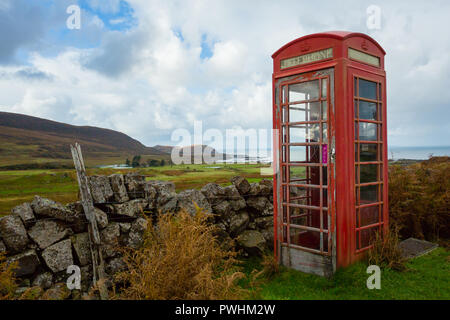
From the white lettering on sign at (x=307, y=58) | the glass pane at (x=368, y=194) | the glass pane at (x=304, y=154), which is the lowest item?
the glass pane at (x=368, y=194)

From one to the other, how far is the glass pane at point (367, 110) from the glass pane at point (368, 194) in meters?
1.20

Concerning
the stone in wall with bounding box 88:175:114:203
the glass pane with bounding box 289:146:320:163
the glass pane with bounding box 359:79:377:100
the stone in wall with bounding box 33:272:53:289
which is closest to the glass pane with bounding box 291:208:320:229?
the glass pane with bounding box 289:146:320:163

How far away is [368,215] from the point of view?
5.08 meters

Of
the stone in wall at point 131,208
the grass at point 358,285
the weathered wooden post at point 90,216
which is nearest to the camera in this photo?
the grass at point 358,285

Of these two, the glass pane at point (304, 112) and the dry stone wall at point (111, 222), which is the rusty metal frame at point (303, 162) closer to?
the glass pane at point (304, 112)

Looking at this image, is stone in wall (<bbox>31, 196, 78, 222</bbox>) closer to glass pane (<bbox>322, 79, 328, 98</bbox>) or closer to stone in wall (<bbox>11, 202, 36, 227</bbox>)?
stone in wall (<bbox>11, 202, 36, 227</bbox>)

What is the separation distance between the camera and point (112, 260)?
5.11 m

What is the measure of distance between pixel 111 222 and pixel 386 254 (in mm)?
4723

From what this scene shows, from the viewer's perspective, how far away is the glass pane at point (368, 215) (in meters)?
4.96

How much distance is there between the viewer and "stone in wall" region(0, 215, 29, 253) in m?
4.13

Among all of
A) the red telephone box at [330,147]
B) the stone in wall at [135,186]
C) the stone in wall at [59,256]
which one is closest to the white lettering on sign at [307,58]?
the red telephone box at [330,147]

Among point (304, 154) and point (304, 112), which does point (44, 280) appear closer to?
point (304, 154)
